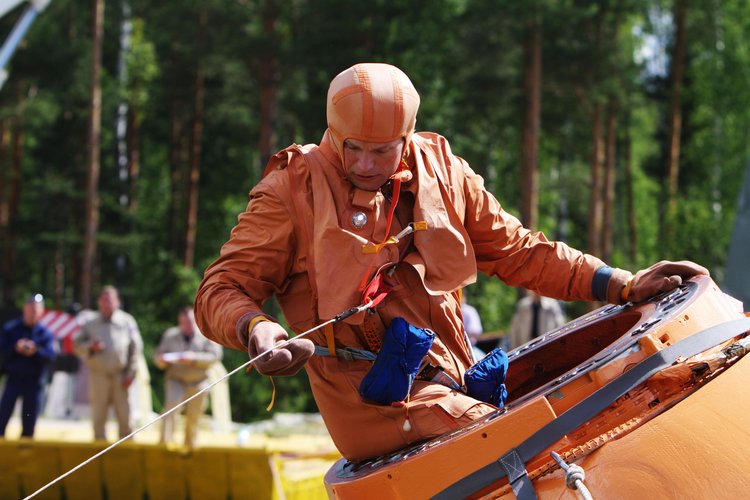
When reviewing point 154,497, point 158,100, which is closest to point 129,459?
point 154,497

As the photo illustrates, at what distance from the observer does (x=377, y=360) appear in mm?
3449

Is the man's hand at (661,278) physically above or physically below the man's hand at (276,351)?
above

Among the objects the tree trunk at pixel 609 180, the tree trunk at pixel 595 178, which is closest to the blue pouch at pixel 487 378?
the tree trunk at pixel 595 178

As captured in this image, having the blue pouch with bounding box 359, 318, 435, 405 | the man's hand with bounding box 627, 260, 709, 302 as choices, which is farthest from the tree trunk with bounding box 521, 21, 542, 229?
the blue pouch with bounding box 359, 318, 435, 405

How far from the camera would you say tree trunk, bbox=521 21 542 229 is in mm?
22719

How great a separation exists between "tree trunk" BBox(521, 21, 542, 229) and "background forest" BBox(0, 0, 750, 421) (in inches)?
1.9

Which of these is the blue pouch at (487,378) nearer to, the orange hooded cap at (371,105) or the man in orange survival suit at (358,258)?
the man in orange survival suit at (358,258)

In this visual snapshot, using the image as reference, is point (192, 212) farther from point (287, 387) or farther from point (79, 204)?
point (287, 387)

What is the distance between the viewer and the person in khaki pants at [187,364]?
12.5m

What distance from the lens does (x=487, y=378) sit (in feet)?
11.9

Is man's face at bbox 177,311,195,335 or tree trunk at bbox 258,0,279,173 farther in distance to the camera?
tree trunk at bbox 258,0,279,173

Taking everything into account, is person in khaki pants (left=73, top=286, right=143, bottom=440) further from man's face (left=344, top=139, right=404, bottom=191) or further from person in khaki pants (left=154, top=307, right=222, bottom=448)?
man's face (left=344, top=139, right=404, bottom=191)

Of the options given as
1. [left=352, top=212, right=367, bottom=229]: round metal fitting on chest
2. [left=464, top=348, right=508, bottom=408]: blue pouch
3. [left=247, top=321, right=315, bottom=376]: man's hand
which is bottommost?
[left=464, top=348, right=508, bottom=408]: blue pouch

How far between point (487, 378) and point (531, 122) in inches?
801
